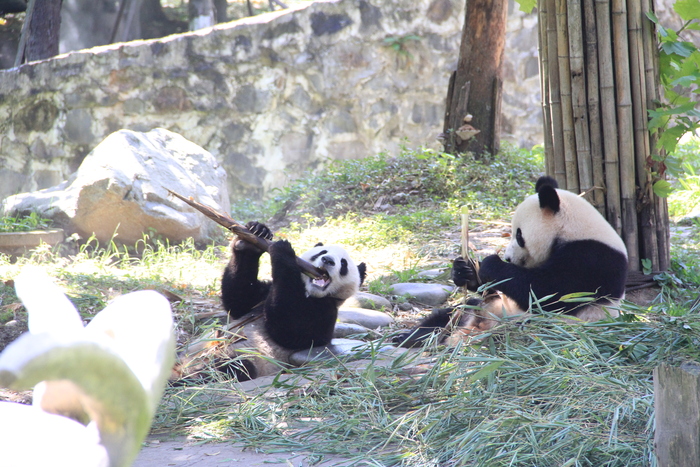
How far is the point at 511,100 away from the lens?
11.1 meters

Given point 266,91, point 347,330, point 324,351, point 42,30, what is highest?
point 42,30

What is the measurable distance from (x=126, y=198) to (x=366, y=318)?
129 inches

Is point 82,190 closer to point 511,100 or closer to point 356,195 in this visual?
point 356,195

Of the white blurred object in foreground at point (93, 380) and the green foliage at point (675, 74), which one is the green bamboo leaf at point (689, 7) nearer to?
the green foliage at point (675, 74)

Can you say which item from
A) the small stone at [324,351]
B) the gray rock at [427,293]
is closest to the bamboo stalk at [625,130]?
the gray rock at [427,293]

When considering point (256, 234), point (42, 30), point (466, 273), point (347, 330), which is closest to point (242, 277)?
point (256, 234)

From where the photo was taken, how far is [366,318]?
451 cm

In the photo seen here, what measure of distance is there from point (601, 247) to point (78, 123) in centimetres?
897

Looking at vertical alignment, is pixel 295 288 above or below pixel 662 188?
below

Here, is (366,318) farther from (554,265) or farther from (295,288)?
(554,265)

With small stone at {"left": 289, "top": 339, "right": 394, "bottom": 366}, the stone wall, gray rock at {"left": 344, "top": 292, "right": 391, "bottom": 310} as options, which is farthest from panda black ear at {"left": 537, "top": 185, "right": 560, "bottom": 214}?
the stone wall

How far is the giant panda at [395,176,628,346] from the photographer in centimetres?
333

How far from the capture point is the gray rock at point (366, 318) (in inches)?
176

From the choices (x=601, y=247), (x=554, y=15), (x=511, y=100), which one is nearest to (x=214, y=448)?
(x=601, y=247)
